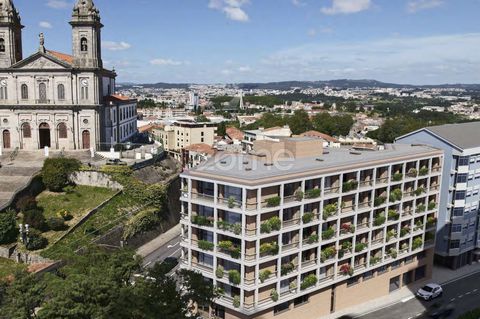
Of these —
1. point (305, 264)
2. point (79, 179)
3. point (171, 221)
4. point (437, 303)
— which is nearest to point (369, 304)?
point (437, 303)

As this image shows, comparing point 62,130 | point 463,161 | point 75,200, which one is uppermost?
point 62,130

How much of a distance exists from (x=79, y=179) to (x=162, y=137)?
65956 millimetres

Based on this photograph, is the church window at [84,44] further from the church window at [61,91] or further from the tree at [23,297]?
the tree at [23,297]

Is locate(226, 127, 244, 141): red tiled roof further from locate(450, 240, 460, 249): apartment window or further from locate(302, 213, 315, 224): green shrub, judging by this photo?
locate(302, 213, 315, 224): green shrub

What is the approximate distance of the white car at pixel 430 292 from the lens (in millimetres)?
51594

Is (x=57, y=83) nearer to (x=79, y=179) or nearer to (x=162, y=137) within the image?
(x=79, y=179)

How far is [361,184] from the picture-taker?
47312 mm

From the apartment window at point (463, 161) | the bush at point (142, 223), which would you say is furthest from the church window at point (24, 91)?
the apartment window at point (463, 161)

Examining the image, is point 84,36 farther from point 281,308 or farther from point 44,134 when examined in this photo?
point 281,308

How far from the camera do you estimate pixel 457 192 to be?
188 feet

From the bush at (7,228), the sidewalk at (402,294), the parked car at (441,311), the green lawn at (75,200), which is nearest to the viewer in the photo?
the parked car at (441,311)

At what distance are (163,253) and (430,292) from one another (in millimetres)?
32843

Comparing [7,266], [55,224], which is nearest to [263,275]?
[7,266]

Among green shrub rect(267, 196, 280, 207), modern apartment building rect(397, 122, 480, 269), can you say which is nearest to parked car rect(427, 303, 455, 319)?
modern apartment building rect(397, 122, 480, 269)
